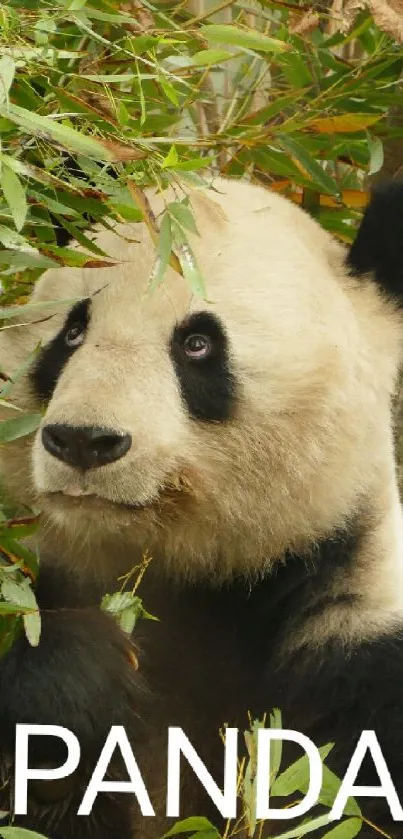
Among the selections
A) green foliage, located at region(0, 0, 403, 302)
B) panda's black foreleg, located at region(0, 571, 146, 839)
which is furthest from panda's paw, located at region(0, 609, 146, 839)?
green foliage, located at region(0, 0, 403, 302)

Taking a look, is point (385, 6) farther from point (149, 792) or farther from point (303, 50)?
point (149, 792)

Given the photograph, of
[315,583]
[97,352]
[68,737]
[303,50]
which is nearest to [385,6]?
[303,50]

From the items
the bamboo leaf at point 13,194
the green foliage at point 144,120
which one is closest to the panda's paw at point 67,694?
the green foliage at point 144,120

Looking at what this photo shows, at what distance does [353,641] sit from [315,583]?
0.14 metres

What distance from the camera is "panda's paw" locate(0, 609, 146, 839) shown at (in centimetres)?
249

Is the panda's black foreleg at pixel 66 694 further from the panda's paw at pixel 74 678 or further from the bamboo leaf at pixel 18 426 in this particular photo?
the bamboo leaf at pixel 18 426

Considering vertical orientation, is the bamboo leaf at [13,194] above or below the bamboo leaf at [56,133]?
below

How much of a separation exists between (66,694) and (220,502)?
46 cm

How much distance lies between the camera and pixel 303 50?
3.40m

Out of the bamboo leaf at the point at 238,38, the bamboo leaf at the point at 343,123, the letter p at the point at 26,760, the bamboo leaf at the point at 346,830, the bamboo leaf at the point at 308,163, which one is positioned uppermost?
the bamboo leaf at the point at 238,38

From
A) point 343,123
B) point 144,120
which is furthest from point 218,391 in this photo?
point 343,123

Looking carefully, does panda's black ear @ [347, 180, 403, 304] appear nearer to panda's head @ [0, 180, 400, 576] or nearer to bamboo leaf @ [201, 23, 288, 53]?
panda's head @ [0, 180, 400, 576]

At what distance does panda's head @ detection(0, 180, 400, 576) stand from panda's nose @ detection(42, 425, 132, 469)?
0.06ft

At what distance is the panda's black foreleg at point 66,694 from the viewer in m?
2.49
